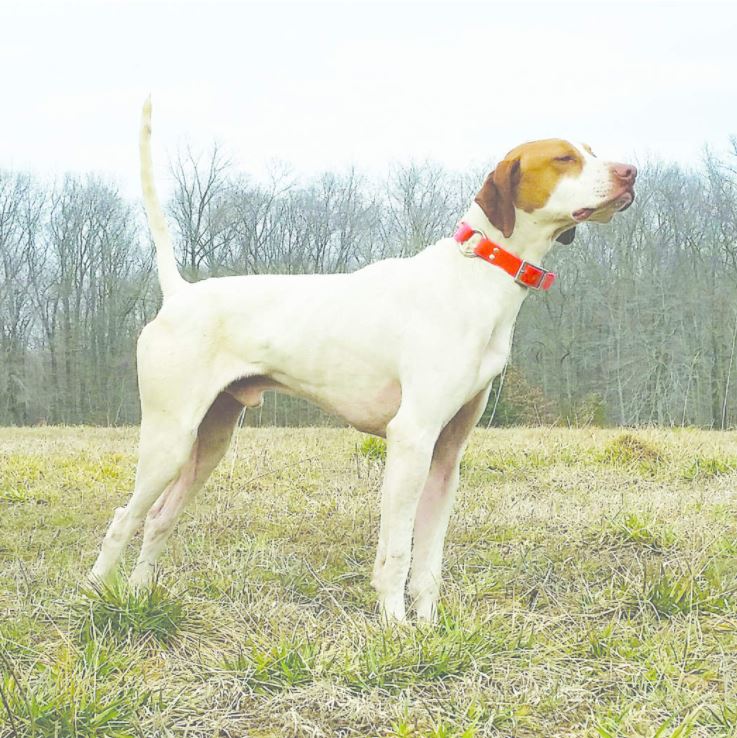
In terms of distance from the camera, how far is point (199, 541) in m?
4.46

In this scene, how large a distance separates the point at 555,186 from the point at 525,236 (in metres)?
0.23

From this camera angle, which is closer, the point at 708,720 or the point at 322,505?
the point at 708,720

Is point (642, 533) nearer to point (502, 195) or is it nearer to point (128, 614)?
point (502, 195)

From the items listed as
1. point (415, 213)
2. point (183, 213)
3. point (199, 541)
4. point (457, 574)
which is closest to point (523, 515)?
point (457, 574)

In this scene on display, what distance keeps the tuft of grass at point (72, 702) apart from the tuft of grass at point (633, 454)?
5.05 meters

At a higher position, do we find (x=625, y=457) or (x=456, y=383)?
(x=456, y=383)

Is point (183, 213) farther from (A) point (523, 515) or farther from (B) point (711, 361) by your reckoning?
(A) point (523, 515)

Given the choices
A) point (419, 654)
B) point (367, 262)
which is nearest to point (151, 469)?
point (419, 654)

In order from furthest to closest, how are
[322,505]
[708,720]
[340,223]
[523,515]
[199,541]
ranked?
[340,223], [322,505], [523,515], [199,541], [708,720]

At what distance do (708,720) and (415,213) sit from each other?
24.5m

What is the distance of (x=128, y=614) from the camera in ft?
9.39

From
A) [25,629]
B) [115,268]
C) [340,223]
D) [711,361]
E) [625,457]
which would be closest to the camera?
[25,629]

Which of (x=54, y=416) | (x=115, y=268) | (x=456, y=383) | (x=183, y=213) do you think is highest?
(x=183, y=213)

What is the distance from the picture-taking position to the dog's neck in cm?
320
